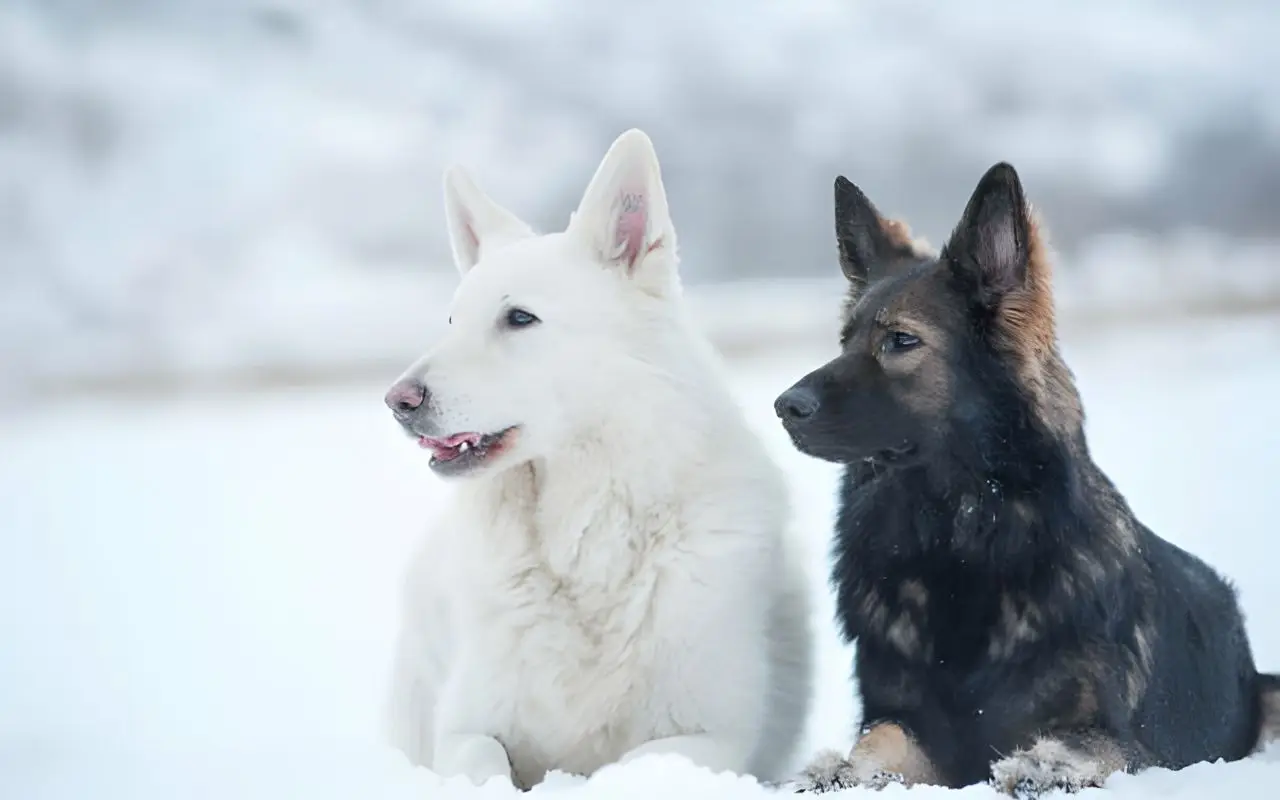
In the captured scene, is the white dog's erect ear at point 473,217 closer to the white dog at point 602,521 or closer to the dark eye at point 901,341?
the white dog at point 602,521

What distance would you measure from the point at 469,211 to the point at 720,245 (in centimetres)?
384

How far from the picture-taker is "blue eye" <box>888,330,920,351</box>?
9.40 feet

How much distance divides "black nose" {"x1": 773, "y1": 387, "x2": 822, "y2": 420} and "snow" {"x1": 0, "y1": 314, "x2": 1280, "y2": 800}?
0.55 meters

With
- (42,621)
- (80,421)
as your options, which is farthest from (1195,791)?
(80,421)

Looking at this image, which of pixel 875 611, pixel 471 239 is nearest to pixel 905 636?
pixel 875 611

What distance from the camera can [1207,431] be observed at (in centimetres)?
626

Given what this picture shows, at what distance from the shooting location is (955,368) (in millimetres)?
2854

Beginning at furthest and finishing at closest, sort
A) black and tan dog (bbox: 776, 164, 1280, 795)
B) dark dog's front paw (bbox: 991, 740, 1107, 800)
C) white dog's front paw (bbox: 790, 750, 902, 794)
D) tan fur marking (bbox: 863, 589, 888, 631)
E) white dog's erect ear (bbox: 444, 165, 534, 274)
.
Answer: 1. white dog's erect ear (bbox: 444, 165, 534, 274)
2. tan fur marking (bbox: 863, 589, 888, 631)
3. black and tan dog (bbox: 776, 164, 1280, 795)
4. white dog's front paw (bbox: 790, 750, 902, 794)
5. dark dog's front paw (bbox: 991, 740, 1107, 800)

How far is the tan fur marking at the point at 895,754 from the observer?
272 cm

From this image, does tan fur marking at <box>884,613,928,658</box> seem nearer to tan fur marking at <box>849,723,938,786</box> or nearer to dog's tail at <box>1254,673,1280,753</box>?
tan fur marking at <box>849,723,938,786</box>

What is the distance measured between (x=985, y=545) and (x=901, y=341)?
0.58 meters

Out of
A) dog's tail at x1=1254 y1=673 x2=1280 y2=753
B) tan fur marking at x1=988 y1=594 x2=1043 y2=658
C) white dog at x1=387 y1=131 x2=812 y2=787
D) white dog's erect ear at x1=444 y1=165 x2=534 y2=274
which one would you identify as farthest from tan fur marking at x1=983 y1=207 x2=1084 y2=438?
white dog's erect ear at x1=444 y1=165 x2=534 y2=274

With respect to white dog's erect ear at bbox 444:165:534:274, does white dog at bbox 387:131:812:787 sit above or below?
below

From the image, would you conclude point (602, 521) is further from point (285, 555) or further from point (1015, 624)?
point (285, 555)
